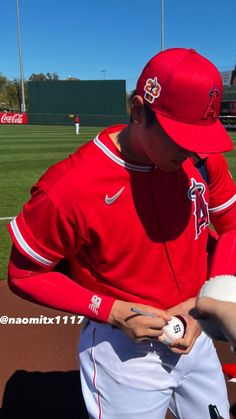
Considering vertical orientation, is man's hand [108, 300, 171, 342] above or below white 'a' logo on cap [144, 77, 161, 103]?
below

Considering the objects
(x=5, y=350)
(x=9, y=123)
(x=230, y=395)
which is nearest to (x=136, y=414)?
(x=230, y=395)

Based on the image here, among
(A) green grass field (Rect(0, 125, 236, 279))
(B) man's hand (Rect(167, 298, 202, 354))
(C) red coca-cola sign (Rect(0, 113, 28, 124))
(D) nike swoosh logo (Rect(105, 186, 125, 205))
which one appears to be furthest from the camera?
(C) red coca-cola sign (Rect(0, 113, 28, 124))

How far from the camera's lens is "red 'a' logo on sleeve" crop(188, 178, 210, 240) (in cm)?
190

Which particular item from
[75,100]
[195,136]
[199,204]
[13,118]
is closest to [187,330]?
[199,204]

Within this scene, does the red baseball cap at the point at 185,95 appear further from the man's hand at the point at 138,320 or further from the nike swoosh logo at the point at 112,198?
the man's hand at the point at 138,320

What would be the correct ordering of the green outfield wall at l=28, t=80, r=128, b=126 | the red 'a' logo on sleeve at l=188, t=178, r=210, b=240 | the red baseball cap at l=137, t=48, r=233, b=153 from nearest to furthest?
1. the red baseball cap at l=137, t=48, r=233, b=153
2. the red 'a' logo on sleeve at l=188, t=178, r=210, b=240
3. the green outfield wall at l=28, t=80, r=128, b=126

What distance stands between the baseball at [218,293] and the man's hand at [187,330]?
1.48 ft

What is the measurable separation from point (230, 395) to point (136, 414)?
1.63 m

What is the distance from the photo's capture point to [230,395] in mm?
3178

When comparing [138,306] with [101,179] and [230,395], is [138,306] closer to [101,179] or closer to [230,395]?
[101,179]

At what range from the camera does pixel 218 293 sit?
1.28m

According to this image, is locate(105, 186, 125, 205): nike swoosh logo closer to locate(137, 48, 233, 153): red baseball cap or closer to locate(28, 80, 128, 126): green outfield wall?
locate(137, 48, 233, 153): red baseball cap

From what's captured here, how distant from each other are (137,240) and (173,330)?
0.37 metres

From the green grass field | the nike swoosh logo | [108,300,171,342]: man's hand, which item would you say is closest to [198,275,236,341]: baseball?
[108,300,171,342]: man's hand
